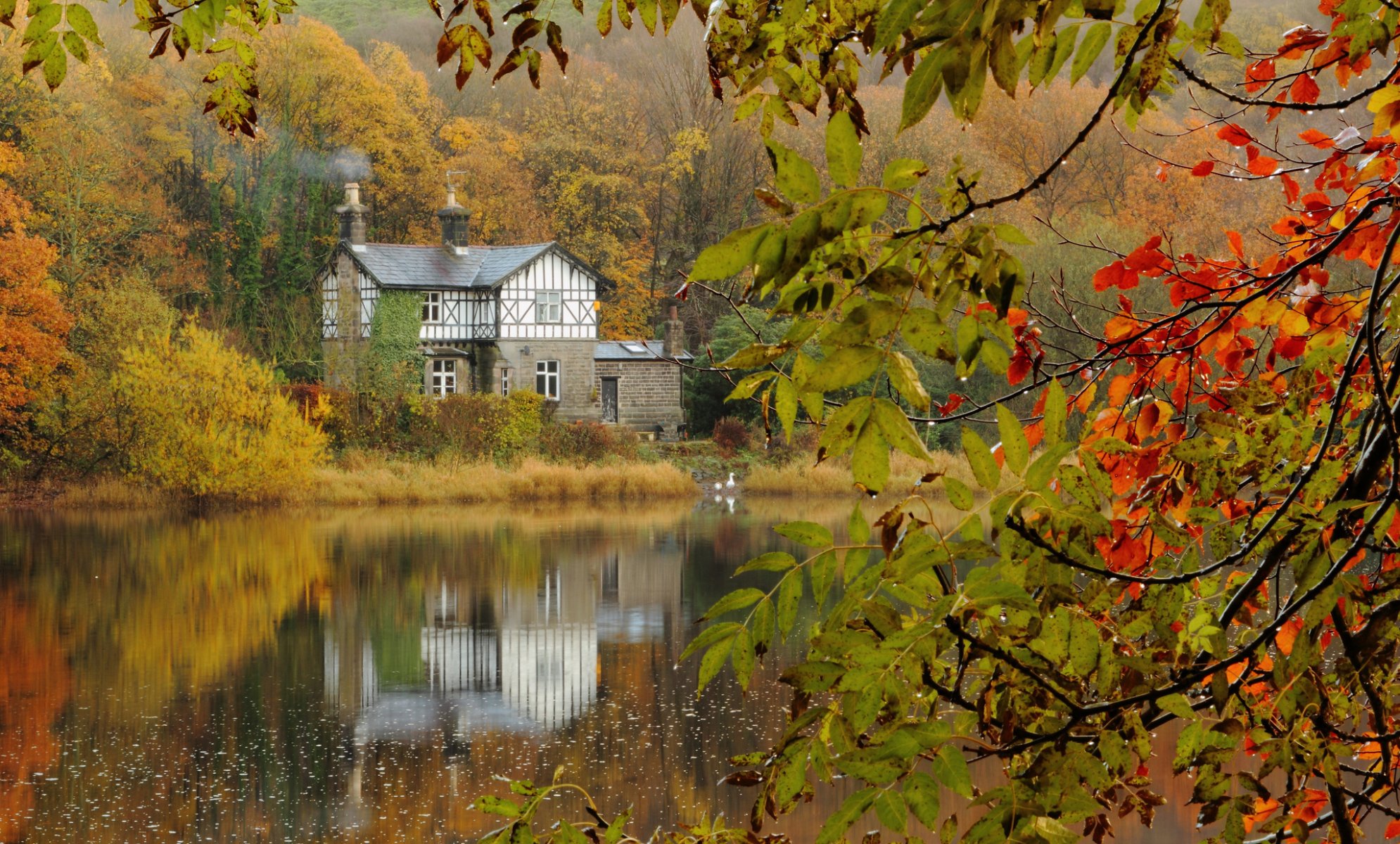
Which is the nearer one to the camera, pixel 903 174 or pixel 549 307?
pixel 903 174

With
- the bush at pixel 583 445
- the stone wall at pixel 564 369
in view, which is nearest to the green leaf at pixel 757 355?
the bush at pixel 583 445

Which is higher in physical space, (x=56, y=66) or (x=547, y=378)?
(x=547, y=378)

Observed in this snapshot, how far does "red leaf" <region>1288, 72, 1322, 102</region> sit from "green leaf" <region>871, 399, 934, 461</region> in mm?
1821

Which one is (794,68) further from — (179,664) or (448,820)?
(179,664)

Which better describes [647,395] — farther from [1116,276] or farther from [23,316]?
[1116,276]

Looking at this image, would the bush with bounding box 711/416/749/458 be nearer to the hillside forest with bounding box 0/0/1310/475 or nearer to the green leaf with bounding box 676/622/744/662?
the hillside forest with bounding box 0/0/1310/475

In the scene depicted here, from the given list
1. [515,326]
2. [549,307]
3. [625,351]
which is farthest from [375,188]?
[625,351]

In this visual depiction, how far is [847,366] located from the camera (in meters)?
1.06

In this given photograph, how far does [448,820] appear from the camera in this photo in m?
8.90

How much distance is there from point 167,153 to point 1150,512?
114 ft

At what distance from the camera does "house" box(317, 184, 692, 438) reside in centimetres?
3234

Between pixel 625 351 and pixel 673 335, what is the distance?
134cm

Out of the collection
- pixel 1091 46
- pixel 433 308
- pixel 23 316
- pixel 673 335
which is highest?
pixel 433 308

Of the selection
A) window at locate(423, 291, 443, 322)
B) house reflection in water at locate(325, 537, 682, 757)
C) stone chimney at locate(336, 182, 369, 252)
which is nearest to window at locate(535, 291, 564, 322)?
window at locate(423, 291, 443, 322)
